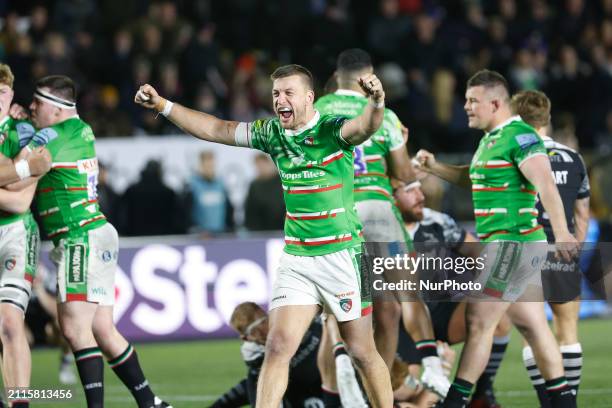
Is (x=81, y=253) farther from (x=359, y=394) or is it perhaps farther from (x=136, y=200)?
(x=136, y=200)

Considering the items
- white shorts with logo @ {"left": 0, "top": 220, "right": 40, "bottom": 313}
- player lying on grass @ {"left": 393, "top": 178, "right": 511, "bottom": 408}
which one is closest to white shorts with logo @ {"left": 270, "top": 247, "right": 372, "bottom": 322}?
white shorts with logo @ {"left": 0, "top": 220, "right": 40, "bottom": 313}

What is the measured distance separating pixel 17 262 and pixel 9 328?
0.52m

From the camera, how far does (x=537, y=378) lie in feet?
29.9

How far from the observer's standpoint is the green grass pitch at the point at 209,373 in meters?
10.4

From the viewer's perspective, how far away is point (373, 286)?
9.03m

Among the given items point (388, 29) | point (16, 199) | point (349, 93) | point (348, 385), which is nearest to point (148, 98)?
point (16, 199)

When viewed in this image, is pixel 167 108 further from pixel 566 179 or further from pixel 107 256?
pixel 566 179

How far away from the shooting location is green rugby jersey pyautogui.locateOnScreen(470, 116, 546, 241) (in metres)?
8.49

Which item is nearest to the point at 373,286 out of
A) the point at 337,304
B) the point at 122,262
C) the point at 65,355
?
the point at 337,304

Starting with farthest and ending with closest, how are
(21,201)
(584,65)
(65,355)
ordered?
(584,65)
(65,355)
(21,201)

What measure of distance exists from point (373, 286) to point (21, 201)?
110 inches

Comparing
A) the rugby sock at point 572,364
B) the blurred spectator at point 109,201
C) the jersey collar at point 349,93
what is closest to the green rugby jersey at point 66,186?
the jersey collar at point 349,93

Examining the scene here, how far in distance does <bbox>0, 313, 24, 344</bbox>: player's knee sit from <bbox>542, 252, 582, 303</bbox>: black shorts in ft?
12.9

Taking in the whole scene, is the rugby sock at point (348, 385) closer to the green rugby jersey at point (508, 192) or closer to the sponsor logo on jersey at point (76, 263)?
the green rugby jersey at point (508, 192)
